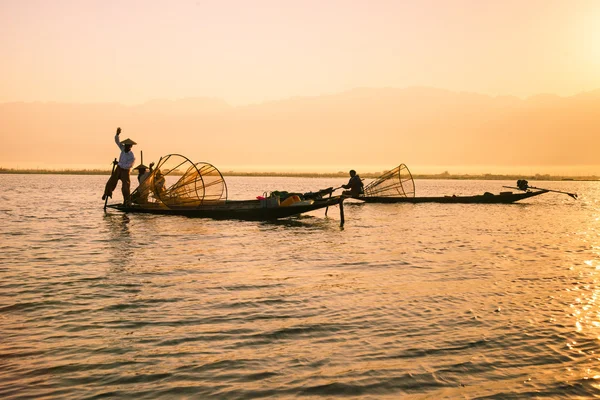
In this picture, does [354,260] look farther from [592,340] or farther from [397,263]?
[592,340]

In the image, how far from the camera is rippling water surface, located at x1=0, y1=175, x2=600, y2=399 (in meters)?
5.35

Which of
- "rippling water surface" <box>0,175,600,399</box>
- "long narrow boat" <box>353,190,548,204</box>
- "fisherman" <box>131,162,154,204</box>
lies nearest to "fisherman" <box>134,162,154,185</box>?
"fisherman" <box>131,162,154,204</box>

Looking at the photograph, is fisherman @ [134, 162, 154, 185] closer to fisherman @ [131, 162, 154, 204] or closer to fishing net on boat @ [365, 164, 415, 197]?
fisherman @ [131, 162, 154, 204]

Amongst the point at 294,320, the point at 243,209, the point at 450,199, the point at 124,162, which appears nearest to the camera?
the point at 294,320

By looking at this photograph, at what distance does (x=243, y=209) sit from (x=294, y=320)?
48.1 feet

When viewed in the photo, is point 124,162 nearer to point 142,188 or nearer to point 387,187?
point 142,188

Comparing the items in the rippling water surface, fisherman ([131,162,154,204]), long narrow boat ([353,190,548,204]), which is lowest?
the rippling water surface

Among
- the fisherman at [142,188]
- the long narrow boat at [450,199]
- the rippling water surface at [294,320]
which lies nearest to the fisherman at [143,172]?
the fisherman at [142,188]

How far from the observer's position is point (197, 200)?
24016 millimetres

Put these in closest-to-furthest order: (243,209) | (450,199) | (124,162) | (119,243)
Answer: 1. (119,243)
2. (243,209)
3. (124,162)
4. (450,199)

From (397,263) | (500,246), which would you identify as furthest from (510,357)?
(500,246)

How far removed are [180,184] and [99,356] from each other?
18.5m

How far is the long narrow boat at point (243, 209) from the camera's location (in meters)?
21.5

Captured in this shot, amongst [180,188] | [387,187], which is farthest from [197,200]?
[387,187]
